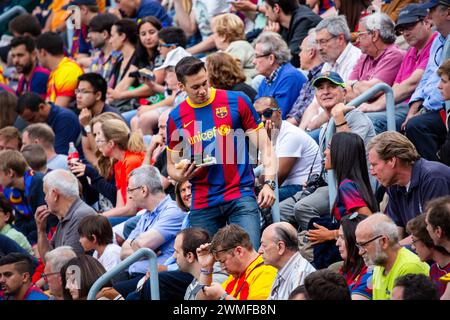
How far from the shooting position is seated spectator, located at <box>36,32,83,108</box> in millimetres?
15125

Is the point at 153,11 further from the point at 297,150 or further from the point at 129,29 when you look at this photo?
the point at 297,150

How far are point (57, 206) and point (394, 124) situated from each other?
10.9 ft

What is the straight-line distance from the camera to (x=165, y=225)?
34.8 feet

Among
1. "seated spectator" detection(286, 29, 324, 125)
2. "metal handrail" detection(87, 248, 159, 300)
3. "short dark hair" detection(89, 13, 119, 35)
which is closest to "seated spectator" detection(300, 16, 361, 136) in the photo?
"seated spectator" detection(286, 29, 324, 125)

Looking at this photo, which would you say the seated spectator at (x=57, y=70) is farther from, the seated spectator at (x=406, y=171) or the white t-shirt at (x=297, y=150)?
the seated spectator at (x=406, y=171)

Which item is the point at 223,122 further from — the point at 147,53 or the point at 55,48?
the point at 55,48

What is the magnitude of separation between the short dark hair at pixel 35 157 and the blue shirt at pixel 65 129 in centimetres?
129

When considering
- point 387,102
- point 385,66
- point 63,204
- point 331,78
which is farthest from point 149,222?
point 385,66

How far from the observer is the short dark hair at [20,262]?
33.6ft

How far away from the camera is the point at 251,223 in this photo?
9445mm

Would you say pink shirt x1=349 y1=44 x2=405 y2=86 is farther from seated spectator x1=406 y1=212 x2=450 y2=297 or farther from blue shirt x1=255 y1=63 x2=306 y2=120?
seated spectator x1=406 y1=212 x2=450 y2=297

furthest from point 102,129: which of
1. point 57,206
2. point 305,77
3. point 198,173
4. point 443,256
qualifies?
point 443,256

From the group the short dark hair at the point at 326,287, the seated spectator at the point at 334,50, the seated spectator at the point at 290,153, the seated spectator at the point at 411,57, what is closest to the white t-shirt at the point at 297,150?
the seated spectator at the point at 290,153

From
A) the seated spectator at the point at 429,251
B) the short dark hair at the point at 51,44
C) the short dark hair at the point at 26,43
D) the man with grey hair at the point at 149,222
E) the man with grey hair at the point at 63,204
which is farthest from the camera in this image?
the short dark hair at the point at 26,43
